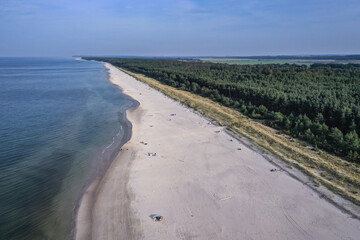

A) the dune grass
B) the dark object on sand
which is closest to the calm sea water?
the dark object on sand

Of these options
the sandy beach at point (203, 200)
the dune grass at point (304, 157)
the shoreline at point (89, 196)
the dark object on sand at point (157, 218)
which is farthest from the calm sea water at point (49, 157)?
the dune grass at point (304, 157)

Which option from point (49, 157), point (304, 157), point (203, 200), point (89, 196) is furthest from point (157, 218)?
point (49, 157)

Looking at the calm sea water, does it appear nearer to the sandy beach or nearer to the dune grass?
the sandy beach

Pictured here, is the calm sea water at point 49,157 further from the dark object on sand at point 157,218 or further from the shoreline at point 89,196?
the dark object on sand at point 157,218

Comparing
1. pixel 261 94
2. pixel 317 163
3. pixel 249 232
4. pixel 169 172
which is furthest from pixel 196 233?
pixel 261 94

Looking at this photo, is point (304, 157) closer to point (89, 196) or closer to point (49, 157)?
point (89, 196)

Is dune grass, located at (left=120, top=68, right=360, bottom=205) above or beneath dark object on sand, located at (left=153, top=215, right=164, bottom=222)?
above

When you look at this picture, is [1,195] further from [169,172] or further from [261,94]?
[261,94]
